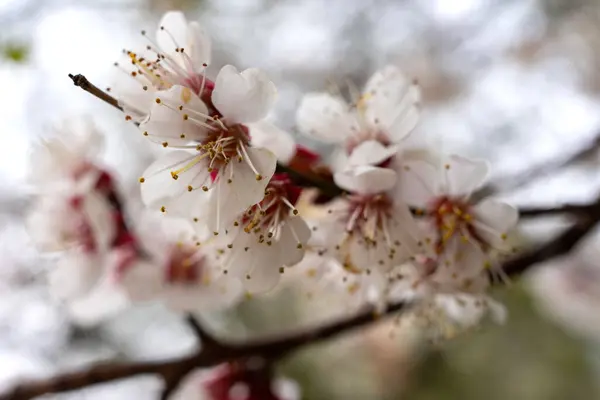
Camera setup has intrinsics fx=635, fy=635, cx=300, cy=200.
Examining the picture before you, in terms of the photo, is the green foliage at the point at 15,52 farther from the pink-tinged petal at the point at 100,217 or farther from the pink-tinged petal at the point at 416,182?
the pink-tinged petal at the point at 416,182

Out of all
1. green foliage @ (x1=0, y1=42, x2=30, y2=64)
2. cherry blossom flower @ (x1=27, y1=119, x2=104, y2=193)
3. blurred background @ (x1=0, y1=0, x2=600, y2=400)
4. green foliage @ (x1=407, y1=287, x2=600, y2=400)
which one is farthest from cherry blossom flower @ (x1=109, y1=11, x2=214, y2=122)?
green foliage @ (x1=407, y1=287, x2=600, y2=400)

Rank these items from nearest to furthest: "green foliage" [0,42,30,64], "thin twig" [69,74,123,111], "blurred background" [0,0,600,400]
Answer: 1. "thin twig" [69,74,123,111]
2. "green foliage" [0,42,30,64]
3. "blurred background" [0,0,600,400]

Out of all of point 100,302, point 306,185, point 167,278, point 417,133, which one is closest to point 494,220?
point 306,185

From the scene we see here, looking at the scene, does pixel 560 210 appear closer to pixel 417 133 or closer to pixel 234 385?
pixel 234 385

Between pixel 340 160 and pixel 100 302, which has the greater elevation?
pixel 340 160

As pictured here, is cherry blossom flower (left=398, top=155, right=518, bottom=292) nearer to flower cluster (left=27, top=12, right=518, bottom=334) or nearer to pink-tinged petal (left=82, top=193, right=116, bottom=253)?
flower cluster (left=27, top=12, right=518, bottom=334)

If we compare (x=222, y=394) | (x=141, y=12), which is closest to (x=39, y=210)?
(x=222, y=394)

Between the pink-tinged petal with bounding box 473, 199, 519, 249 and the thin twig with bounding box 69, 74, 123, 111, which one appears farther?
the pink-tinged petal with bounding box 473, 199, 519, 249
